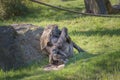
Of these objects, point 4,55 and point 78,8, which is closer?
point 4,55

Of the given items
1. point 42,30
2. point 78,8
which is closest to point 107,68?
point 42,30

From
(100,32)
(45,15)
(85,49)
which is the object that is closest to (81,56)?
(85,49)

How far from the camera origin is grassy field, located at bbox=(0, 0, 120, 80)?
8.55m

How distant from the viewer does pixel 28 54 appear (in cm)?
1051

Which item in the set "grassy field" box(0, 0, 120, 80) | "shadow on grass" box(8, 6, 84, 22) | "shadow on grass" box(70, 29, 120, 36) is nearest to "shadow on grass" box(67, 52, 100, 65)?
"grassy field" box(0, 0, 120, 80)

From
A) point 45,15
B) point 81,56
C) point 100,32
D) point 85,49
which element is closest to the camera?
point 81,56

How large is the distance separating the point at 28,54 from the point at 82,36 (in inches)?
116

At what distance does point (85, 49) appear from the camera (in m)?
11.2

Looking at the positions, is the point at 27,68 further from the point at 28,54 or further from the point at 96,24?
the point at 96,24

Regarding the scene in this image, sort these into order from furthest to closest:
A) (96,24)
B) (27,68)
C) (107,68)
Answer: (96,24)
(27,68)
(107,68)

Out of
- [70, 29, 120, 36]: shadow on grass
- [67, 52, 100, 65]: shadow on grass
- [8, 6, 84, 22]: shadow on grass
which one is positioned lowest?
[8, 6, 84, 22]: shadow on grass

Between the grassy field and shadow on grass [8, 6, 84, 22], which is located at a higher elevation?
the grassy field

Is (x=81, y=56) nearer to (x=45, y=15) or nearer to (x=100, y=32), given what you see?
(x=100, y=32)

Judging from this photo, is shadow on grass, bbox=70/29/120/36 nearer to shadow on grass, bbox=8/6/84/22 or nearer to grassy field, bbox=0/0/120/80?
grassy field, bbox=0/0/120/80
